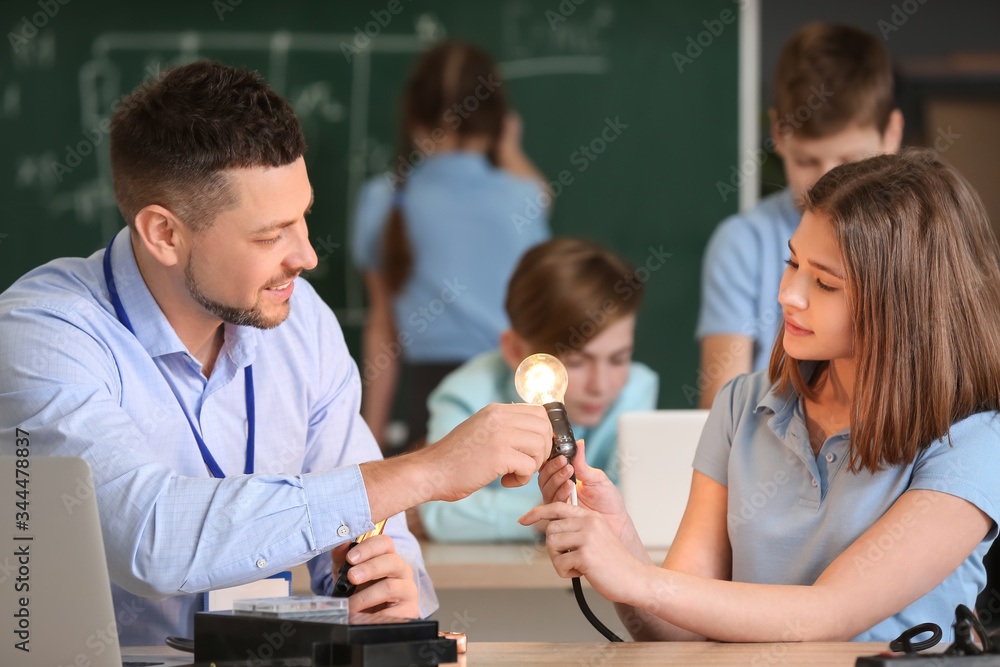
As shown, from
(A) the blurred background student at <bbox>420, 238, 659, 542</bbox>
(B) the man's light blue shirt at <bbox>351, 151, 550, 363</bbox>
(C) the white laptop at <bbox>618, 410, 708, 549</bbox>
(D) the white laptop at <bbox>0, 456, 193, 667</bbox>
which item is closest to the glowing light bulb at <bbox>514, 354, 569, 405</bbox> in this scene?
(D) the white laptop at <bbox>0, 456, 193, 667</bbox>

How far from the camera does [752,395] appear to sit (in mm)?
1685

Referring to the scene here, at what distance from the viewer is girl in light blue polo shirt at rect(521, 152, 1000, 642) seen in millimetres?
1353

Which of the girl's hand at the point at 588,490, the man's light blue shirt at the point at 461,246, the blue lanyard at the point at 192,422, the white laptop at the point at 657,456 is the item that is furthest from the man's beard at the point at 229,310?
the man's light blue shirt at the point at 461,246

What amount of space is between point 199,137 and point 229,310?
0.93 ft

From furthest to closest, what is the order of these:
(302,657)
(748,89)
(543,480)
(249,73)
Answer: (748,89) → (249,73) → (543,480) → (302,657)

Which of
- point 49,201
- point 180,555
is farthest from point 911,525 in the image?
point 49,201

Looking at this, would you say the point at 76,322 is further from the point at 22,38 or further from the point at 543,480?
the point at 22,38

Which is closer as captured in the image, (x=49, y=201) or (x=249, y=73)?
(x=249, y=73)

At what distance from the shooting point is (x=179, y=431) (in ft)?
5.32

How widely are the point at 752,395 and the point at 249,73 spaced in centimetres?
101

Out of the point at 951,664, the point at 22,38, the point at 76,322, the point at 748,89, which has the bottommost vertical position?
the point at 951,664

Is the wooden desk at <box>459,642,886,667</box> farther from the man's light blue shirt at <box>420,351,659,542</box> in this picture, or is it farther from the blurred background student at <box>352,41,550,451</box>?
the blurred background student at <box>352,41,550,451</box>

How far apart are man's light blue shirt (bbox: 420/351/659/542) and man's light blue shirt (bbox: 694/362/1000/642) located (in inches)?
38.8

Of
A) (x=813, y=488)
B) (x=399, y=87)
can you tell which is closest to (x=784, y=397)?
(x=813, y=488)
